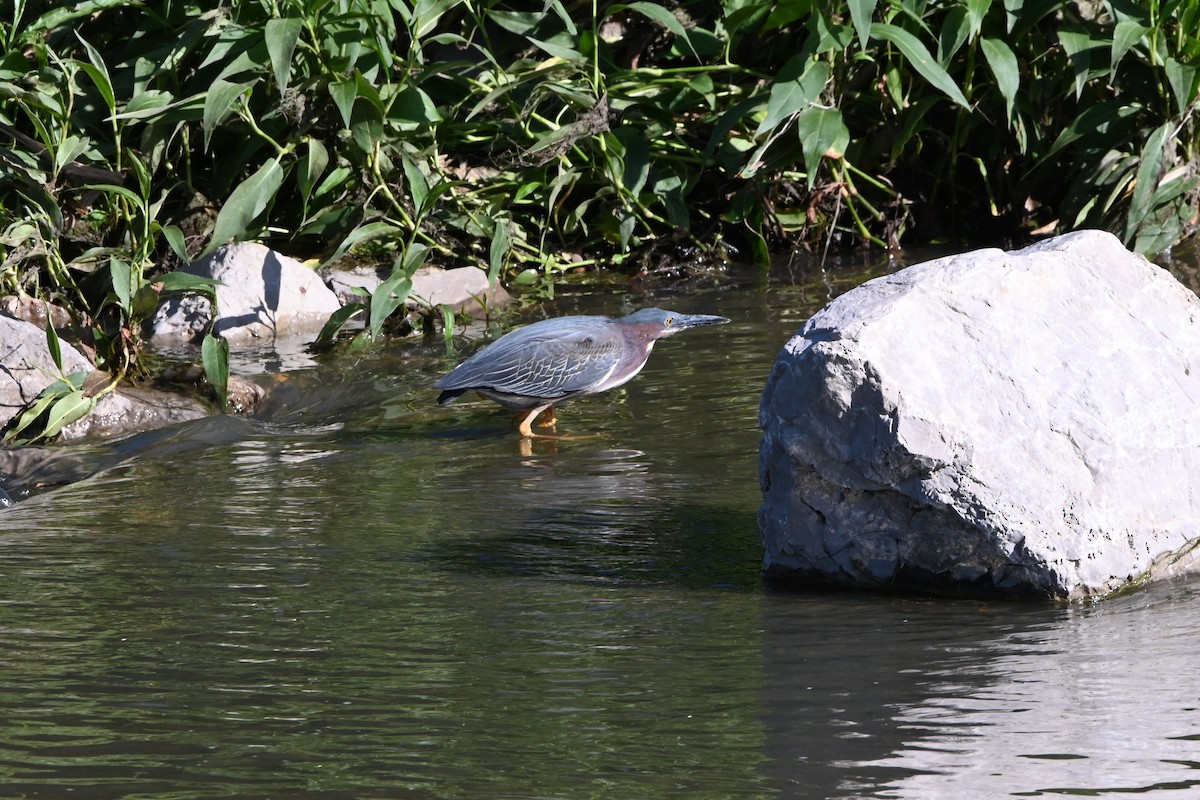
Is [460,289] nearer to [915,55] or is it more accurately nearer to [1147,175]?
[915,55]

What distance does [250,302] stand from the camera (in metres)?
7.75

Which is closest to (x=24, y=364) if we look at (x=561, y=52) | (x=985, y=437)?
(x=561, y=52)

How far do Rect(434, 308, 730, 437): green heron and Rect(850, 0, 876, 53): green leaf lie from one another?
2346 millimetres

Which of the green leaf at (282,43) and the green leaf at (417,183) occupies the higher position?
the green leaf at (282,43)

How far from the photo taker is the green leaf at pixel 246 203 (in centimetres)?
768

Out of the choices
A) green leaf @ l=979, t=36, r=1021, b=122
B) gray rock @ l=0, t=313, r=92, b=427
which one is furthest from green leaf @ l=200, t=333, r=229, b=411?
green leaf @ l=979, t=36, r=1021, b=122

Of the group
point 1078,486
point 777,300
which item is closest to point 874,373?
point 1078,486

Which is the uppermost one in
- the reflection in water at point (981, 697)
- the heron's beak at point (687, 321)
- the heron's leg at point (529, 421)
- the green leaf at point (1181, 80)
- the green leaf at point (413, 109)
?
the green leaf at point (413, 109)

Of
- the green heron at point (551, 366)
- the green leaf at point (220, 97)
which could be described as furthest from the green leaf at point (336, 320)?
the green heron at point (551, 366)

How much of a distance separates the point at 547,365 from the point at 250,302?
2.55 meters

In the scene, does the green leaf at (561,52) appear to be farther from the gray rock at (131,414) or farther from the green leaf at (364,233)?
the gray rock at (131,414)

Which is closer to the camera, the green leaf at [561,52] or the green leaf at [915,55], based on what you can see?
the green leaf at [915,55]

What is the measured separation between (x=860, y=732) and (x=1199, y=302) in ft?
6.29

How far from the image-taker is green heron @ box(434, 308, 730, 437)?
5805 millimetres
